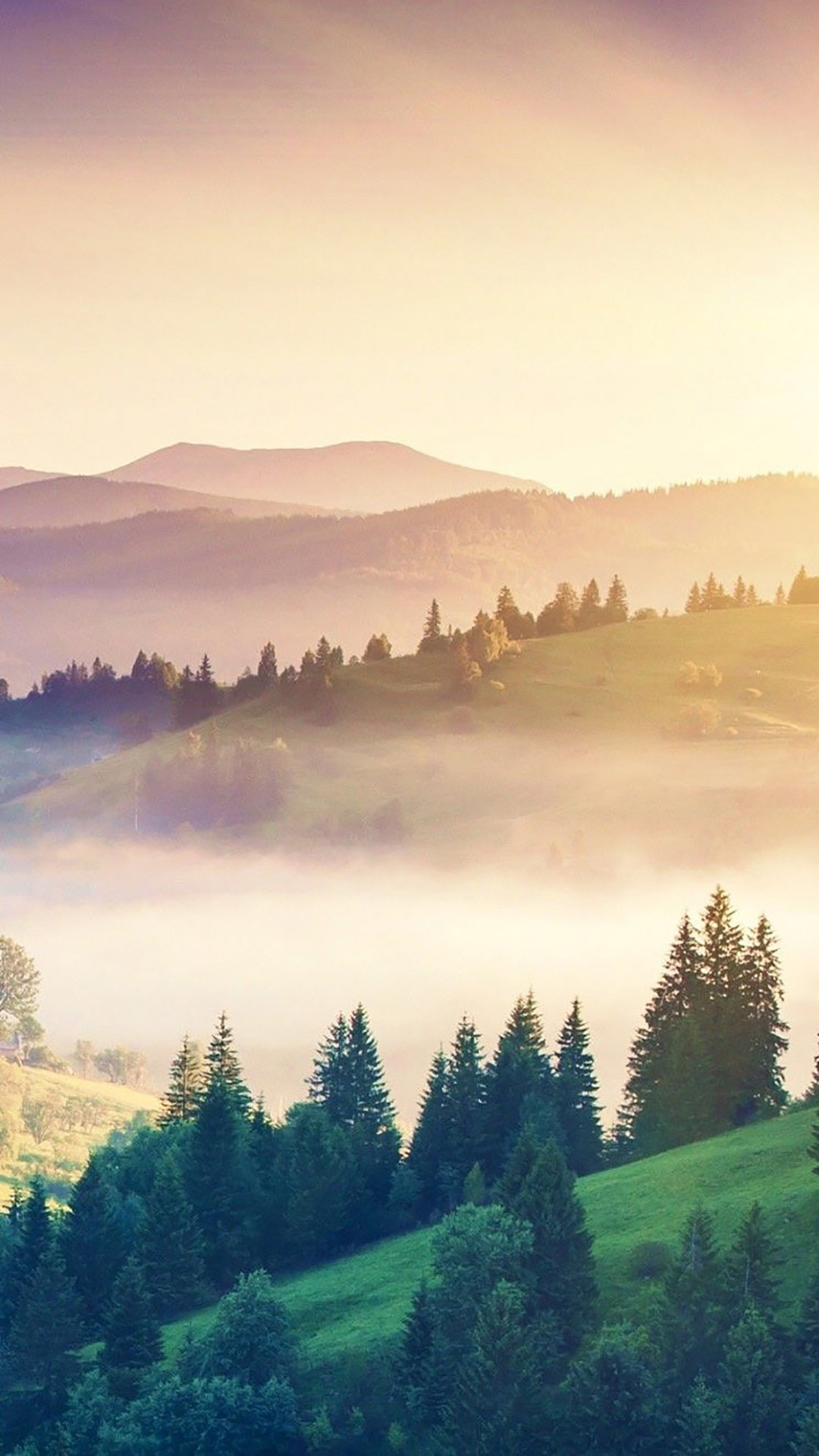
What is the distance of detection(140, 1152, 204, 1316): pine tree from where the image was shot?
88.6 metres

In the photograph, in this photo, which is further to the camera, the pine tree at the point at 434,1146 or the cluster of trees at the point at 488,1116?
the pine tree at the point at 434,1146

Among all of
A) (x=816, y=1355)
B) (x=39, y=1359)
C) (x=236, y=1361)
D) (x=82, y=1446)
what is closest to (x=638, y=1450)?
(x=816, y=1355)

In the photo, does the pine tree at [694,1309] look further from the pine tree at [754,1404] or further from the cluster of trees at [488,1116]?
the cluster of trees at [488,1116]

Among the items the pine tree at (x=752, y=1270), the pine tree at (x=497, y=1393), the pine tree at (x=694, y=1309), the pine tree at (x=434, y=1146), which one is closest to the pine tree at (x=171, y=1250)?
the pine tree at (x=434, y=1146)

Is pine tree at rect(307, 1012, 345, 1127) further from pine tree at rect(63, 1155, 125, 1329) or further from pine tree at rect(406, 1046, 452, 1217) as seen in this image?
pine tree at rect(63, 1155, 125, 1329)

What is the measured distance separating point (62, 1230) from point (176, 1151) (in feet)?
26.0

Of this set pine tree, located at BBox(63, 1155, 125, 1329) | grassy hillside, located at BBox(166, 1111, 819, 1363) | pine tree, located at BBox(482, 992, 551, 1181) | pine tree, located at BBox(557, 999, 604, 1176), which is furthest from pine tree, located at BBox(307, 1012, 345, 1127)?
pine tree, located at BBox(63, 1155, 125, 1329)

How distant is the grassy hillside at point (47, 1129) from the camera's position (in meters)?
168

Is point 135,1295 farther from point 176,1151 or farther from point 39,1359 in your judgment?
point 176,1151

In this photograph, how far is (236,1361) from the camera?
71812 mm

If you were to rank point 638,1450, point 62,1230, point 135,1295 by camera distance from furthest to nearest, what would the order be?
point 62,1230
point 135,1295
point 638,1450

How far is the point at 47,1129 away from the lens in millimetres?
184250

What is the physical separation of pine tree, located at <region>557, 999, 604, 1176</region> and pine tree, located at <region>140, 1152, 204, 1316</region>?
815 inches

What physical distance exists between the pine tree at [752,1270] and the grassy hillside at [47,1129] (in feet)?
324
